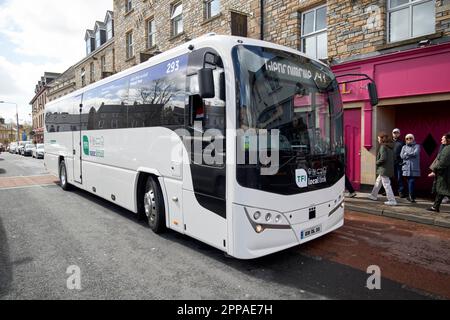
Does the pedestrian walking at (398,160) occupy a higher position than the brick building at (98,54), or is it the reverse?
the brick building at (98,54)

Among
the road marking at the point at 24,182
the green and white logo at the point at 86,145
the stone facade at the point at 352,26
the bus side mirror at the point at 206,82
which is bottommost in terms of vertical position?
the road marking at the point at 24,182

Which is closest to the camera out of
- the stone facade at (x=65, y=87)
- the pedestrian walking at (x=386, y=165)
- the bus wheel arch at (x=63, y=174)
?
the pedestrian walking at (x=386, y=165)

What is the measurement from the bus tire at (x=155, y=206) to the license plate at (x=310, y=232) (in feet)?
7.90

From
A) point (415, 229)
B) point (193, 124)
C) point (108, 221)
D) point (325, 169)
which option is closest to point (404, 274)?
point (325, 169)

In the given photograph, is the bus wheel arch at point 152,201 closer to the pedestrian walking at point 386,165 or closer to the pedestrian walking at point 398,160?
the pedestrian walking at point 386,165

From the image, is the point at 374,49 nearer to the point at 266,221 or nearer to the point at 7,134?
the point at 266,221

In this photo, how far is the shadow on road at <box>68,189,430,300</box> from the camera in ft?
12.1

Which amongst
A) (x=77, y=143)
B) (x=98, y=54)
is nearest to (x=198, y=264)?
(x=77, y=143)

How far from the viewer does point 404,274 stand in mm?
4246

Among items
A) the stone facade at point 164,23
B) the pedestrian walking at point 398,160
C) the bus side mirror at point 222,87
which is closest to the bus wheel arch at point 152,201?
the bus side mirror at point 222,87

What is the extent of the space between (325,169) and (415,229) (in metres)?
2.91

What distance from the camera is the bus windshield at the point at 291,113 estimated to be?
4.00 m

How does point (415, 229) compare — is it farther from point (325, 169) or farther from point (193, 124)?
point (193, 124)

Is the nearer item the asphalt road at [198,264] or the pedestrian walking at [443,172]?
the asphalt road at [198,264]
